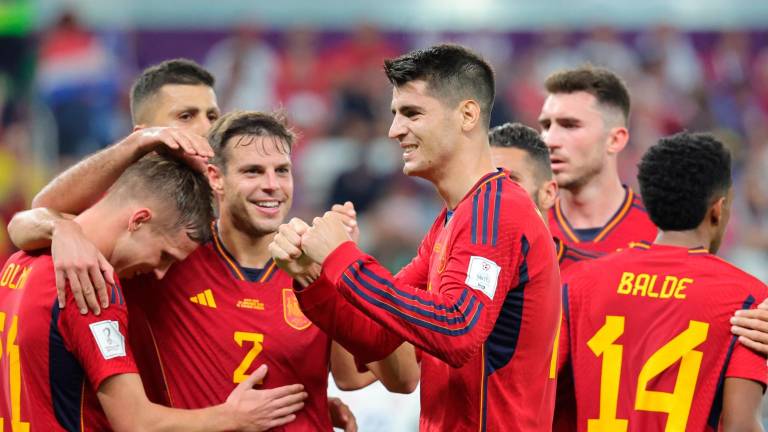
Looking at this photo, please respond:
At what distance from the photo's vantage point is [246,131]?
530cm

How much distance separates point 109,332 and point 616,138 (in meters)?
3.75

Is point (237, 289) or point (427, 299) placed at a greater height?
point (427, 299)

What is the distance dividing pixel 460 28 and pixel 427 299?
39.5ft

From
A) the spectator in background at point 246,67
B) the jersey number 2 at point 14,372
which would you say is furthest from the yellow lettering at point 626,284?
the spectator in background at point 246,67

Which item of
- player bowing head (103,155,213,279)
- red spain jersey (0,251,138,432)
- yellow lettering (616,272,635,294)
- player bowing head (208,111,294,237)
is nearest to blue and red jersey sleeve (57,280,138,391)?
red spain jersey (0,251,138,432)

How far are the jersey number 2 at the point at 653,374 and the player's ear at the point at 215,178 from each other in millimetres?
1866

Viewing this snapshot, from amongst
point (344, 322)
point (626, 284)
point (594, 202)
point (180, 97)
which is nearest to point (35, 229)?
point (344, 322)

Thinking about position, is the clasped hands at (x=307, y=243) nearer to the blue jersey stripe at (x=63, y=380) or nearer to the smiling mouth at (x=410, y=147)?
the smiling mouth at (x=410, y=147)

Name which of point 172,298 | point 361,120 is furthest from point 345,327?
point 361,120

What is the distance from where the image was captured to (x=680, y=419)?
4574 mm

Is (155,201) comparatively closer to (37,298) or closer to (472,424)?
(37,298)

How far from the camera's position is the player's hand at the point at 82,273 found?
4449mm

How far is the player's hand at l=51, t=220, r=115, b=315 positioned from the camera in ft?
14.6

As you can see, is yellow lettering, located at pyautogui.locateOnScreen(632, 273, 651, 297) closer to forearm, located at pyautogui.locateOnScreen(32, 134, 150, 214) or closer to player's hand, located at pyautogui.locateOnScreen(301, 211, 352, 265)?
player's hand, located at pyautogui.locateOnScreen(301, 211, 352, 265)
